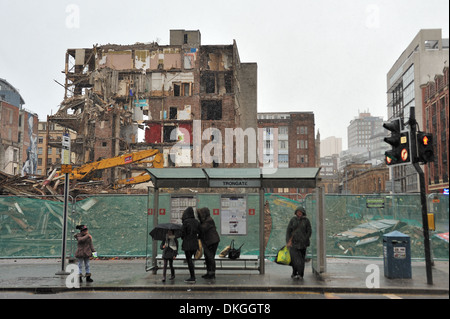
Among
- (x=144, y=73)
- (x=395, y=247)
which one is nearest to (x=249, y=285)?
(x=395, y=247)

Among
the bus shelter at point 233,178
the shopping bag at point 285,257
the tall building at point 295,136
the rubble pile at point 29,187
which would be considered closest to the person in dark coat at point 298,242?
the shopping bag at point 285,257

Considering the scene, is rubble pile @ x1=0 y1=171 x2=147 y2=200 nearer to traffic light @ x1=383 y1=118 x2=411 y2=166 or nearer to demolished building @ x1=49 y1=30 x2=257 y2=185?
traffic light @ x1=383 y1=118 x2=411 y2=166

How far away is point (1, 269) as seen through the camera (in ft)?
47.5

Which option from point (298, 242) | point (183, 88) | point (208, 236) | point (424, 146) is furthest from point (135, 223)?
point (183, 88)

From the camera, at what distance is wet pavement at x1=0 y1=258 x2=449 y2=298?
1094cm

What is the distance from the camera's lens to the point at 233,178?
13945 mm

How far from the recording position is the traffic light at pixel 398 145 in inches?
467

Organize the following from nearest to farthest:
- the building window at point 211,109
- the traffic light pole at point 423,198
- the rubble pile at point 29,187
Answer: the traffic light pole at point 423,198 → the rubble pile at point 29,187 → the building window at point 211,109

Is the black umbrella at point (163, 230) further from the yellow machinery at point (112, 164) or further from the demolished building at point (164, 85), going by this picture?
the demolished building at point (164, 85)

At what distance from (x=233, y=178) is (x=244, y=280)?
10.5 ft

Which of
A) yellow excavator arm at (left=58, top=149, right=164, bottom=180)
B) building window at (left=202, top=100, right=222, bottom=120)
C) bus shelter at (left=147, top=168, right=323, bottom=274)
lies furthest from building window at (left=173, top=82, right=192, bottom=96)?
bus shelter at (left=147, top=168, right=323, bottom=274)

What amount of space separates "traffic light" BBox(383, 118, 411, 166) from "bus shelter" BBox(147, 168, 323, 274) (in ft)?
7.16

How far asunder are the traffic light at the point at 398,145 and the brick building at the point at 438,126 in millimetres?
42402

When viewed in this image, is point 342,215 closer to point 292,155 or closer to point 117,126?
point 117,126
